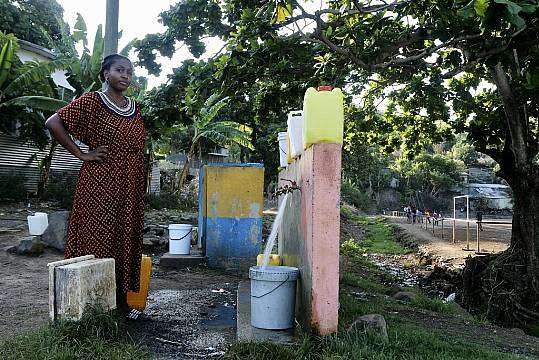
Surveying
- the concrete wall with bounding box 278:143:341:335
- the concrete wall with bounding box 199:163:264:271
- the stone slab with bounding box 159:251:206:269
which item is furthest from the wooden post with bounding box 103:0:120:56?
the stone slab with bounding box 159:251:206:269

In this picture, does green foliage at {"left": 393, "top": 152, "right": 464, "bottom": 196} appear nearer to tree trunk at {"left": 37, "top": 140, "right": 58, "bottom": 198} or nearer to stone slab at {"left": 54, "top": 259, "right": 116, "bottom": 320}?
tree trunk at {"left": 37, "top": 140, "right": 58, "bottom": 198}

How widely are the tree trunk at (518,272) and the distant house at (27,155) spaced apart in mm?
12958

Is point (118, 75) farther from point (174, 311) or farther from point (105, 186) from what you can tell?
point (174, 311)

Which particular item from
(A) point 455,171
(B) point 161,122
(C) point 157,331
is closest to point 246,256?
(B) point 161,122

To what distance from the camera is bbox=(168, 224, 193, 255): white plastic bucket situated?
8.88 meters

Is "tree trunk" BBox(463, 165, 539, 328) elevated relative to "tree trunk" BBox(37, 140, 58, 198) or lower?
lower

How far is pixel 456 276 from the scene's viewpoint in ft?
43.9

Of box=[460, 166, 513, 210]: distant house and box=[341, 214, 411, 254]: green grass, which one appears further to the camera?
box=[460, 166, 513, 210]: distant house

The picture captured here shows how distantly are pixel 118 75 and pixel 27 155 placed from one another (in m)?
13.6

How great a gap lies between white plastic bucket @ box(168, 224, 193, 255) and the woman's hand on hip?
466 centimetres

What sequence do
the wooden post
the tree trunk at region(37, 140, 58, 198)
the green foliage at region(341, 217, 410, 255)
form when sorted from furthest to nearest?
the green foliage at region(341, 217, 410, 255) < the tree trunk at region(37, 140, 58, 198) < the wooden post

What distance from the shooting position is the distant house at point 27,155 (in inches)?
607

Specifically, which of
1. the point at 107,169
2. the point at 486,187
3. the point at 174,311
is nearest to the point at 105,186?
the point at 107,169

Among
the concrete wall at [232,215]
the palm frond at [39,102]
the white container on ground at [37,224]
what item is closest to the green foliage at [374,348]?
the concrete wall at [232,215]
